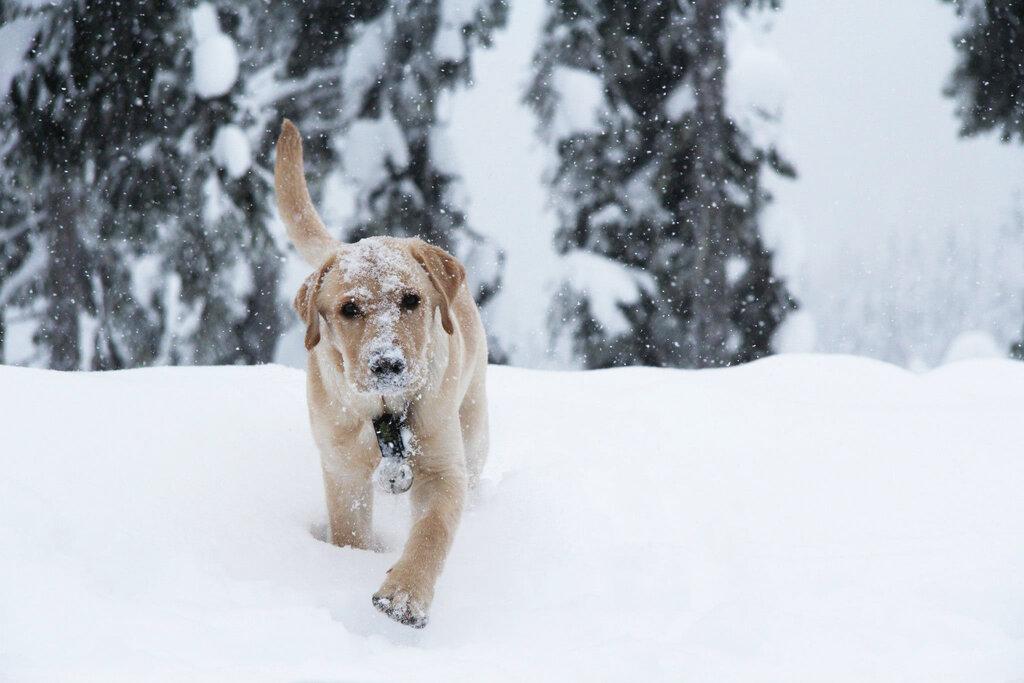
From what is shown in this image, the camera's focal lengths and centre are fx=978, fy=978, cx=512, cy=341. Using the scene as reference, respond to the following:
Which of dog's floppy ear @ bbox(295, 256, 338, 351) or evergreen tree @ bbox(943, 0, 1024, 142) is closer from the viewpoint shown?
dog's floppy ear @ bbox(295, 256, 338, 351)

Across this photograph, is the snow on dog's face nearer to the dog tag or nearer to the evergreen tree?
the dog tag

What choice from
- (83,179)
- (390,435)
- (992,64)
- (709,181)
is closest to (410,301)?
(390,435)

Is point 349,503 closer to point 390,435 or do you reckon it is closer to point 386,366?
point 390,435

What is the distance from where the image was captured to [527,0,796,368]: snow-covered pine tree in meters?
10.4

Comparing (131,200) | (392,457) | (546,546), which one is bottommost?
(546,546)

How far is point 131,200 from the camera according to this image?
1017 centimetres

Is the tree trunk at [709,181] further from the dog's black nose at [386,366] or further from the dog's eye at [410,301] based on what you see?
the dog's black nose at [386,366]

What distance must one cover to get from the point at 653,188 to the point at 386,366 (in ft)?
26.0

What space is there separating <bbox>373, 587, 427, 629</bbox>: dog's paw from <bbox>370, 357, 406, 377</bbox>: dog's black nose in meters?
0.68

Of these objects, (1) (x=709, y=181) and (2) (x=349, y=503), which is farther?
(1) (x=709, y=181)

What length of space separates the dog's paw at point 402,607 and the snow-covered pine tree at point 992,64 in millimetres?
9305

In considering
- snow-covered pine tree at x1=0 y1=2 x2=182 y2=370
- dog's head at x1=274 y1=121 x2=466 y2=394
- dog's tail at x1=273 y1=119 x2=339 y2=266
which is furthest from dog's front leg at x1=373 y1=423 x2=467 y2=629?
snow-covered pine tree at x1=0 y1=2 x2=182 y2=370

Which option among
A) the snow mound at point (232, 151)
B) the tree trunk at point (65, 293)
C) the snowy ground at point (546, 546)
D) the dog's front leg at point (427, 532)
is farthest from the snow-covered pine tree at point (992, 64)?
the tree trunk at point (65, 293)

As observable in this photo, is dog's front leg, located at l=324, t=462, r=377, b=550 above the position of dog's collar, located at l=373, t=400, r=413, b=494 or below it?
below
